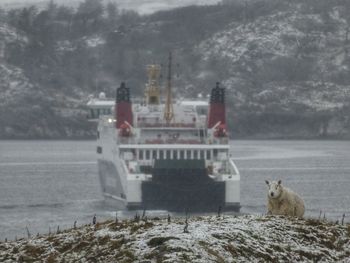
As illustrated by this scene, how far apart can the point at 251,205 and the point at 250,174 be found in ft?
137

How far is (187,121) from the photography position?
287 ft

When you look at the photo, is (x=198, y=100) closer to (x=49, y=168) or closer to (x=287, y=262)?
(x=49, y=168)

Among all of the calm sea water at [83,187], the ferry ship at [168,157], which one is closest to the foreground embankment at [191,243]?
the calm sea water at [83,187]

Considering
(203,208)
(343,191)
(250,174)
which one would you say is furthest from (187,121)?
(250,174)

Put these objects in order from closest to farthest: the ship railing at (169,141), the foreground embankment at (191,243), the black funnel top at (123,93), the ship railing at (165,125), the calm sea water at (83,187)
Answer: the foreground embankment at (191,243) < the calm sea water at (83,187) < the ship railing at (169,141) < the ship railing at (165,125) < the black funnel top at (123,93)

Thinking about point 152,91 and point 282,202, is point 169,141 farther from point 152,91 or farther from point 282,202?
point 282,202

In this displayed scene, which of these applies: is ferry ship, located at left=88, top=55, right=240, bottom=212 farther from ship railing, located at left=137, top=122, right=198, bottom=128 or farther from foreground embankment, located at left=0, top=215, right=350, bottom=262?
foreground embankment, located at left=0, top=215, right=350, bottom=262

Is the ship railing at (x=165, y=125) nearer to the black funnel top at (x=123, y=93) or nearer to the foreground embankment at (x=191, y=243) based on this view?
the black funnel top at (x=123, y=93)

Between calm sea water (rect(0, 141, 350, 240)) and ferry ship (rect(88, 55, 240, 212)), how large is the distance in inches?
93.4

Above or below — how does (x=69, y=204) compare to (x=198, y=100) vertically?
below

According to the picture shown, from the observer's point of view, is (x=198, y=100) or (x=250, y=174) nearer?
(x=198, y=100)

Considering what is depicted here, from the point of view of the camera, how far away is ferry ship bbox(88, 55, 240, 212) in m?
74.8

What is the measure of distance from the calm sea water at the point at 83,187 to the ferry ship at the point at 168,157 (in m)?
2.37

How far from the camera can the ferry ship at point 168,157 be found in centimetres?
7481
